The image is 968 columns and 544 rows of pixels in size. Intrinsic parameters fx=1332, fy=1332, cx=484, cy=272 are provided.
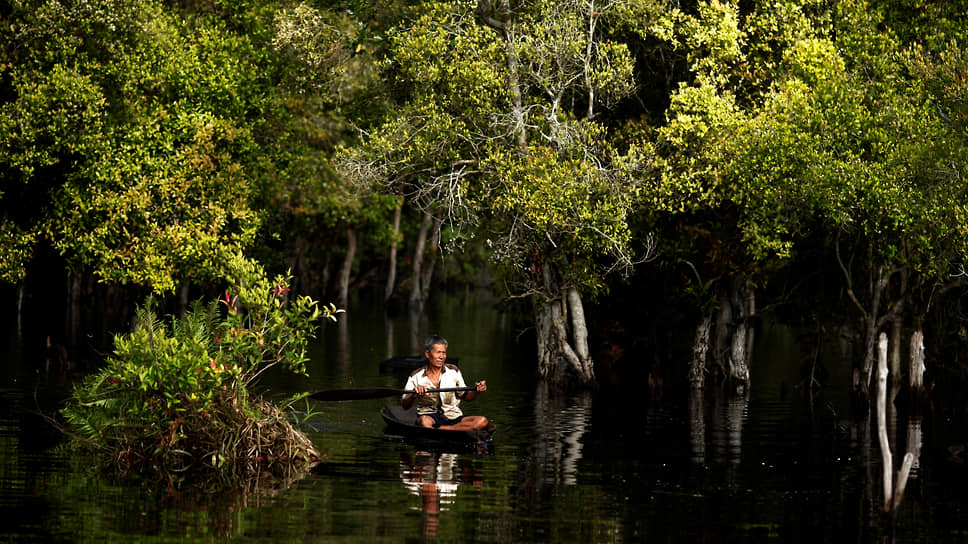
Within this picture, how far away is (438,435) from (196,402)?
5439 mm

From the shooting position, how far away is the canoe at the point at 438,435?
2411 cm

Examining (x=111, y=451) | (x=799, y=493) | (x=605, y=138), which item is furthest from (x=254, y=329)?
(x=605, y=138)

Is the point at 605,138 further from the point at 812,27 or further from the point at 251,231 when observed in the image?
the point at 251,231

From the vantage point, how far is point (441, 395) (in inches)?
987

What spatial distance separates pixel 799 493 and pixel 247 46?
32083 mm

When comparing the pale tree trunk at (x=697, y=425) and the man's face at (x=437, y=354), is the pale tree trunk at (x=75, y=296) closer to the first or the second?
the pale tree trunk at (x=697, y=425)

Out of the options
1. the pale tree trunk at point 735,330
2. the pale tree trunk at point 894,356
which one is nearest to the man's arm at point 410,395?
the pale tree trunk at point 894,356

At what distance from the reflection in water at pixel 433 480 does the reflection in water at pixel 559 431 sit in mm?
1298

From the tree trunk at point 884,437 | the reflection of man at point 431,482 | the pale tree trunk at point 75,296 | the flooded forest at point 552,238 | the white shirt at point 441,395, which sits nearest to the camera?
the tree trunk at point 884,437

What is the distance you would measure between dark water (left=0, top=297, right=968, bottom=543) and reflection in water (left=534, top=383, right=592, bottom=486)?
6cm

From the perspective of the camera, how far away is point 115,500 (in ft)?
59.5

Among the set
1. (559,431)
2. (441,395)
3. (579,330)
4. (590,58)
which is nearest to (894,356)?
(579,330)

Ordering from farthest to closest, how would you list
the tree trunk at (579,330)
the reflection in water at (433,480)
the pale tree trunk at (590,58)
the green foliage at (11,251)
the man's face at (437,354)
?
the green foliage at (11,251), the tree trunk at (579,330), the pale tree trunk at (590,58), the man's face at (437,354), the reflection in water at (433,480)

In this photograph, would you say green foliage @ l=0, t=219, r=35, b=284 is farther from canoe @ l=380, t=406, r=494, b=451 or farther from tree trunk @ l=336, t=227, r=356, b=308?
tree trunk @ l=336, t=227, r=356, b=308
